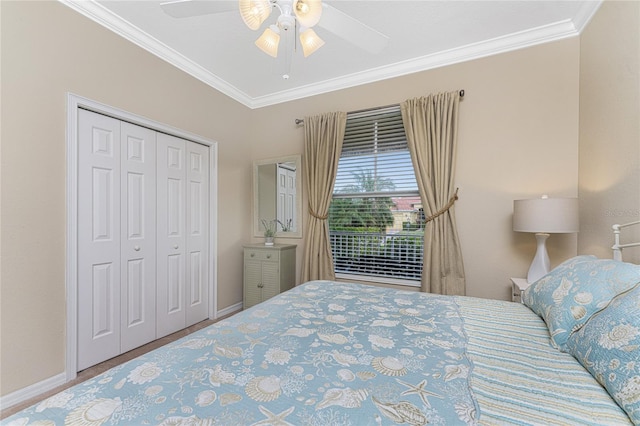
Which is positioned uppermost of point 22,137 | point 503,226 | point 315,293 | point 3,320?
point 22,137

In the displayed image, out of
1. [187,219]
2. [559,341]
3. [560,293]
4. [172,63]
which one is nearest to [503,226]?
[560,293]

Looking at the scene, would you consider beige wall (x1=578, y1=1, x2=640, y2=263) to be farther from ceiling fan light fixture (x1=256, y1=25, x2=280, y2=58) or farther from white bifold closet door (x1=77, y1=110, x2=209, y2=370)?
white bifold closet door (x1=77, y1=110, x2=209, y2=370)

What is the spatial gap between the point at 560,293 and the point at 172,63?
343 cm

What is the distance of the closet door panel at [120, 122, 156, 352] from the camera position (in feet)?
7.82

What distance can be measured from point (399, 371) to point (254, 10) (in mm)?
1714

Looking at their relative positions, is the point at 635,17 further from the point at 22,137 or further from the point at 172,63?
the point at 22,137

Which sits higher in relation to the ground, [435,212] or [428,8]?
[428,8]

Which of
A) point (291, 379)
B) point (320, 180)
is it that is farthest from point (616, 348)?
point (320, 180)

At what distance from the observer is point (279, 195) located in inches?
140

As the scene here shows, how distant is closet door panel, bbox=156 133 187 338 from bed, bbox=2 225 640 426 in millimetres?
1759

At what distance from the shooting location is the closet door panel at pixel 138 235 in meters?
2.38

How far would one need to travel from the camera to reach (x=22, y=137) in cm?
178

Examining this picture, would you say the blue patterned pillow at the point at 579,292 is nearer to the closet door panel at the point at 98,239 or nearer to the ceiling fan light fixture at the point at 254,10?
the ceiling fan light fixture at the point at 254,10

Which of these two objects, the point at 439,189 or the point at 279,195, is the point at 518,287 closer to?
the point at 439,189
